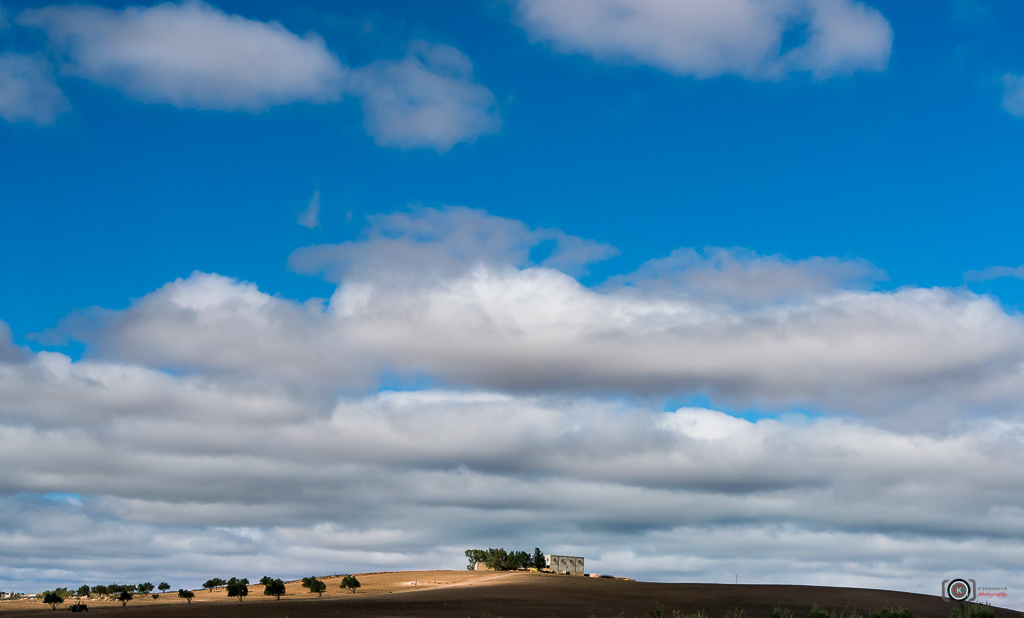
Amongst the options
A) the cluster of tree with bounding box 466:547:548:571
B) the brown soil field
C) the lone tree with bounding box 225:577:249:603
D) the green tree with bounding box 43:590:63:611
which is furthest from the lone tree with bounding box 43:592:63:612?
the cluster of tree with bounding box 466:547:548:571

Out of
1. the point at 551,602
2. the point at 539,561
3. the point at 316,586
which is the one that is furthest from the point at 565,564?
the point at 551,602

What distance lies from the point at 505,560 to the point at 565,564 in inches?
529

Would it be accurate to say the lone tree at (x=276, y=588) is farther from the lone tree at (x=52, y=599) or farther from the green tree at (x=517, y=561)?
the green tree at (x=517, y=561)

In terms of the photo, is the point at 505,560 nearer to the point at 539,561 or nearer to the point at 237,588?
the point at 539,561

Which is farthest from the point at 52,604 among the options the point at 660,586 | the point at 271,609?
the point at 660,586

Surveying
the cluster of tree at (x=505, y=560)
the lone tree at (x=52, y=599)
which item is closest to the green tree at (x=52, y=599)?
the lone tree at (x=52, y=599)

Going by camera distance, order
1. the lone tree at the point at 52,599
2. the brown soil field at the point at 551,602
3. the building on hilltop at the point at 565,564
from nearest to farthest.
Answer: the brown soil field at the point at 551,602, the lone tree at the point at 52,599, the building on hilltop at the point at 565,564

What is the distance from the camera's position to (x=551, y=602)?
10344cm

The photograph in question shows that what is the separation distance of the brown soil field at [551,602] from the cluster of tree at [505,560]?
135ft

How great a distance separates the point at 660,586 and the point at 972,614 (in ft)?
158

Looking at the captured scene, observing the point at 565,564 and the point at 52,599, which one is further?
the point at 565,564

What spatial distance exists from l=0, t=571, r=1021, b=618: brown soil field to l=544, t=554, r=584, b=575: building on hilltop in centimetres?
3695

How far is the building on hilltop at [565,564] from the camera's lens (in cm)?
17688

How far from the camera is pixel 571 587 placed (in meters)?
123
